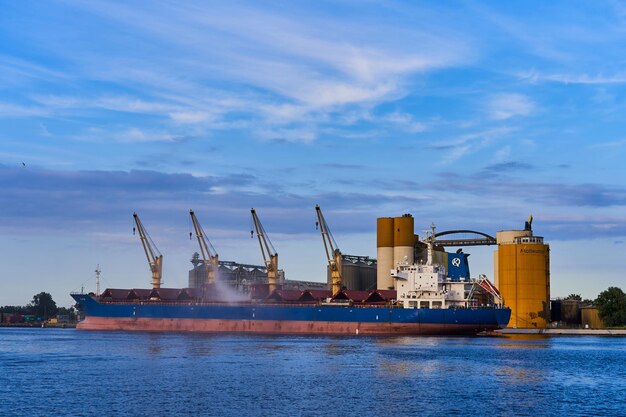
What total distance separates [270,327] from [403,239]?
31.0 meters

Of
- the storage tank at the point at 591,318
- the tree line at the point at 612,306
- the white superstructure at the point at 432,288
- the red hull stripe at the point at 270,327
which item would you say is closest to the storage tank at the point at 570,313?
the storage tank at the point at 591,318

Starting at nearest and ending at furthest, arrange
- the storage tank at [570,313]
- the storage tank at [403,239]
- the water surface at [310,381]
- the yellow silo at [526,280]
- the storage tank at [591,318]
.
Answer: the water surface at [310,381], the storage tank at [403,239], the yellow silo at [526,280], the storage tank at [591,318], the storage tank at [570,313]

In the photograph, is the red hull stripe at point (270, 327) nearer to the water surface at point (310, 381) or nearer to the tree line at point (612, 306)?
the water surface at point (310, 381)

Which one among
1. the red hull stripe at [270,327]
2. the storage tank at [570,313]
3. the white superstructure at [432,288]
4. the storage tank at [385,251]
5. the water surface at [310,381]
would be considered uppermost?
the storage tank at [385,251]

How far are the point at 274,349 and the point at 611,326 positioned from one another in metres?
82.9

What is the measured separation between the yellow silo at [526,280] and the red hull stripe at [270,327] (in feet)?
109

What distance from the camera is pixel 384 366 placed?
6525 cm

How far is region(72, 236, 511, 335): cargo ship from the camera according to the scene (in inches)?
4343

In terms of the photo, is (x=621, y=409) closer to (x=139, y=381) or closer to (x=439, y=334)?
(x=139, y=381)

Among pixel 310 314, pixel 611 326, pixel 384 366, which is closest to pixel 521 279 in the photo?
pixel 611 326

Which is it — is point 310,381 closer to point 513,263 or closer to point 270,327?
point 270,327

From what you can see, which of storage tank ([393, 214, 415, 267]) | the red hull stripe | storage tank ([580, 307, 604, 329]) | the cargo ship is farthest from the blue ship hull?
storage tank ([580, 307, 604, 329])

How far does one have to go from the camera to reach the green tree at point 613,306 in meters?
143

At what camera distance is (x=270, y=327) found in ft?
404
